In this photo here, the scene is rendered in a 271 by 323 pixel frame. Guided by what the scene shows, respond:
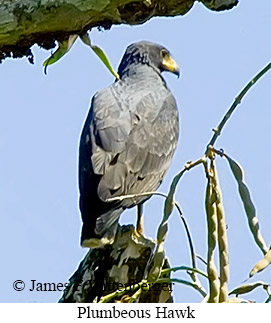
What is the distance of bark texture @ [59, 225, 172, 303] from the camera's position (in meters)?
3.26

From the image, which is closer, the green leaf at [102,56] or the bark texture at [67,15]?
the bark texture at [67,15]

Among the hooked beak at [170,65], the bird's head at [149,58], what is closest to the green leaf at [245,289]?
the bird's head at [149,58]

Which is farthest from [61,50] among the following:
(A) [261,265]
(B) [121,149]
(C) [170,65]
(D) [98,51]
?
(C) [170,65]

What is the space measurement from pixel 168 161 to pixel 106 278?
5.91 feet

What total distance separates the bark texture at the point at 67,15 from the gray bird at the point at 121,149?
1427 millimetres

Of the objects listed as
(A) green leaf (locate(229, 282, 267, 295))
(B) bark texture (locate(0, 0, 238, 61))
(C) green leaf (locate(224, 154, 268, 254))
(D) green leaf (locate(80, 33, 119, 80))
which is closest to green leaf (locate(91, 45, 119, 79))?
(D) green leaf (locate(80, 33, 119, 80))

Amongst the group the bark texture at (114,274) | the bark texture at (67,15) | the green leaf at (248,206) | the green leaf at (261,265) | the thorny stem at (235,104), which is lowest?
the bark texture at (114,274)

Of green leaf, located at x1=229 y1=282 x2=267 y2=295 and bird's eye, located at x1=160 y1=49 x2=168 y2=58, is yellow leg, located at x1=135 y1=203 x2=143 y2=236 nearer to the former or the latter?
bird's eye, located at x1=160 y1=49 x2=168 y2=58

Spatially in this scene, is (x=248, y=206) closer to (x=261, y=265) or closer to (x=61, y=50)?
(x=261, y=265)

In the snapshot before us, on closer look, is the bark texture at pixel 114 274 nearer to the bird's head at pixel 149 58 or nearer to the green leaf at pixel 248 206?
the green leaf at pixel 248 206

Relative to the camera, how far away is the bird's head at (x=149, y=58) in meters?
6.17

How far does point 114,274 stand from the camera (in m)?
3.47

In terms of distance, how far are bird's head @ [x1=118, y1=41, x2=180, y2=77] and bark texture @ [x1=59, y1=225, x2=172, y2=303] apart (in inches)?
98.6
